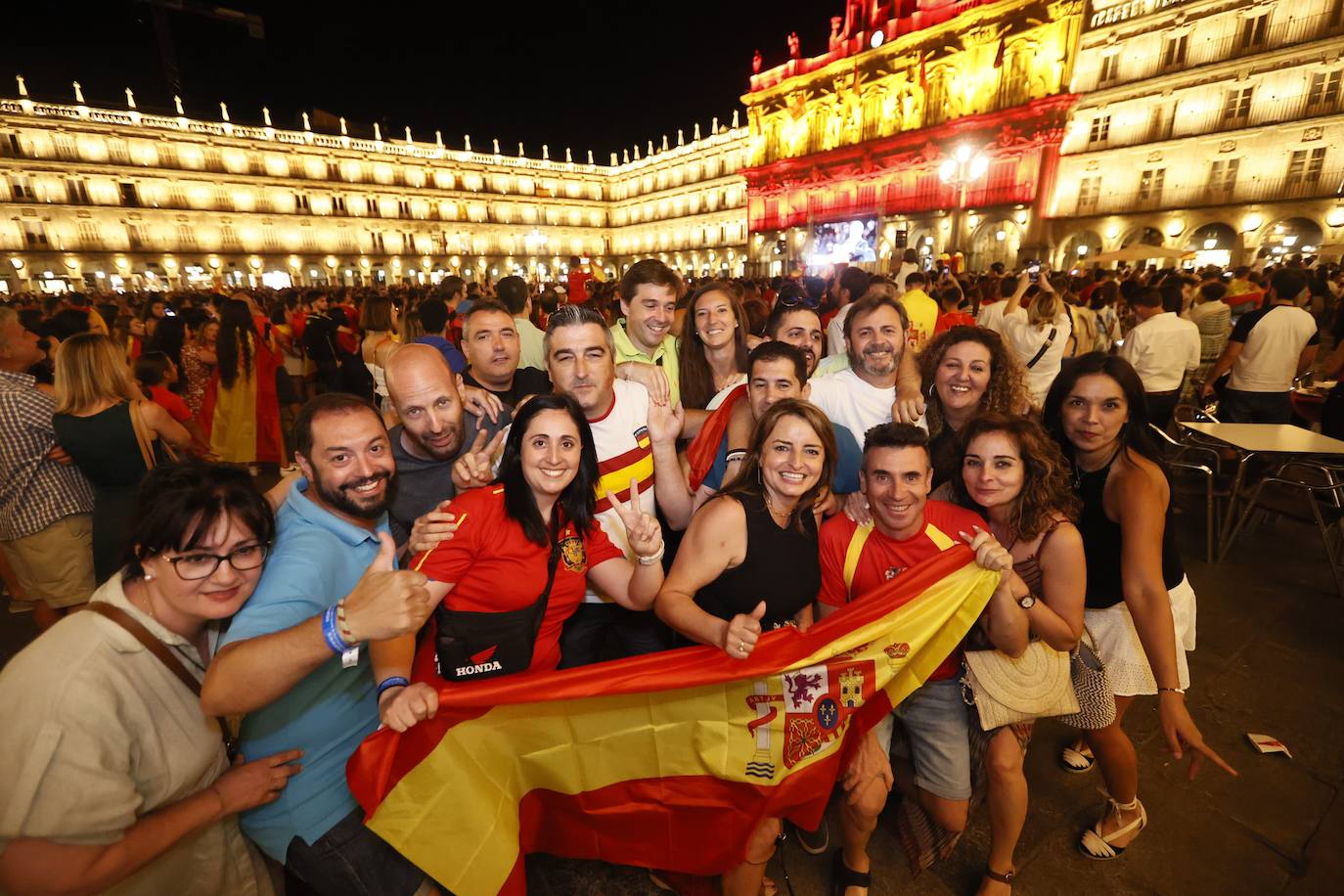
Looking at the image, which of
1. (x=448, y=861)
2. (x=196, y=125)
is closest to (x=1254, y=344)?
(x=448, y=861)

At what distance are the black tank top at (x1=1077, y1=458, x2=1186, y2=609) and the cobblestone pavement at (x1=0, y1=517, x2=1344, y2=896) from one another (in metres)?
1.04

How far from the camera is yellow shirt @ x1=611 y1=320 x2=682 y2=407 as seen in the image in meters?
3.94

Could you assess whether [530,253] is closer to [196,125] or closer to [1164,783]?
[196,125]

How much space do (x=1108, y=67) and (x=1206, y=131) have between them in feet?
17.5

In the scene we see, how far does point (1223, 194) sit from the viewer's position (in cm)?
2223

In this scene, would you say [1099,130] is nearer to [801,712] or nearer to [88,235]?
[801,712]

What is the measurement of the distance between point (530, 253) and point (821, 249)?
140 feet

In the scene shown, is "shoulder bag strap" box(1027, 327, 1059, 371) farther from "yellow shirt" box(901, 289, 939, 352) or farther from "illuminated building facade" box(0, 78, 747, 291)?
"illuminated building facade" box(0, 78, 747, 291)


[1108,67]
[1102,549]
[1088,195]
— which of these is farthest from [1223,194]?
[1102,549]

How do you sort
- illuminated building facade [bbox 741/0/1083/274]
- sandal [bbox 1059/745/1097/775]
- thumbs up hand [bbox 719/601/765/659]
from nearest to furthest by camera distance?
thumbs up hand [bbox 719/601/765/659], sandal [bbox 1059/745/1097/775], illuminated building facade [bbox 741/0/1083/274]

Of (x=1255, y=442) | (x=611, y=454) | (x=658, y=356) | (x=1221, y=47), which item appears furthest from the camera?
(x=1221, y=47)

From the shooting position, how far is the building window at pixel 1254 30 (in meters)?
20.8

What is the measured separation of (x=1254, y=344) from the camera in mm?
5801

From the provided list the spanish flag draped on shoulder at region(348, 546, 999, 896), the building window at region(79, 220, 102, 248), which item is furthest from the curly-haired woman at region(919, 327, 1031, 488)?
the building window at region(79, 220, 102, 248)
